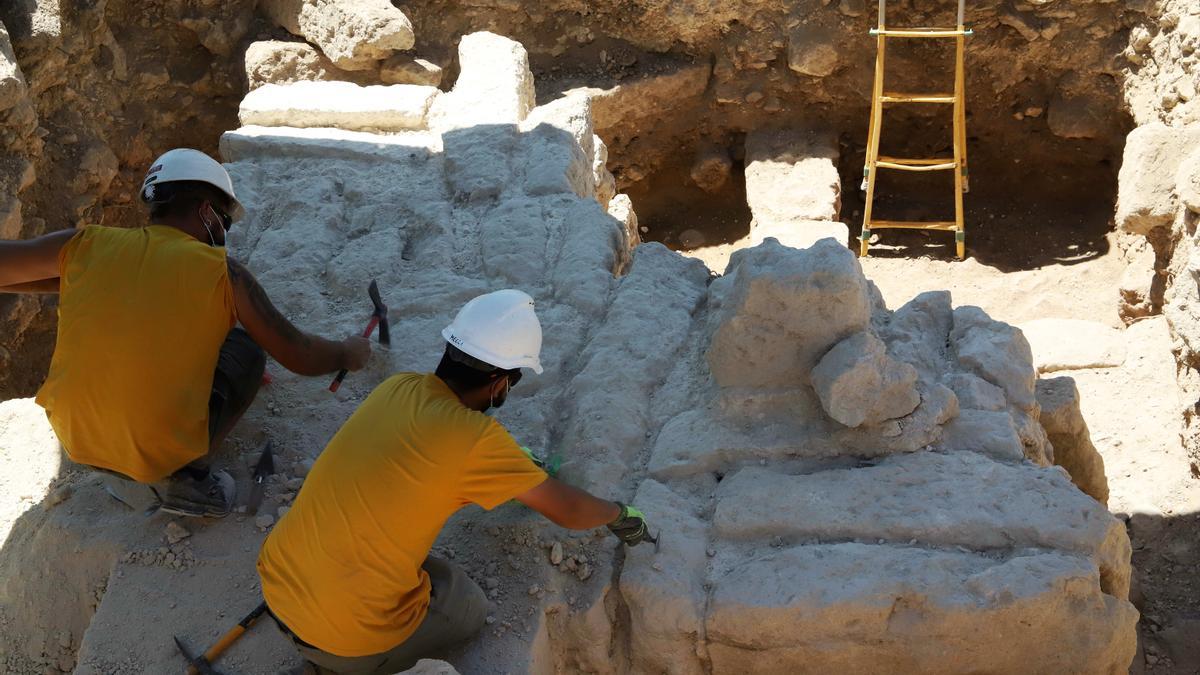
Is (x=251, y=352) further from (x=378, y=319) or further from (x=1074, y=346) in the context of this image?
(x=1074, y=346)

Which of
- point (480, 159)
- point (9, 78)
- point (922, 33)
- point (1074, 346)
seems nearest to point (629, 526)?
point (480, 159)

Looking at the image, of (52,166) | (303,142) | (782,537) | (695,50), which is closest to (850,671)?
(782,537)

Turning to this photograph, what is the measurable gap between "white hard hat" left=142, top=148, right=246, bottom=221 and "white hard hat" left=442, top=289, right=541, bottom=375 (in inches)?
43.3

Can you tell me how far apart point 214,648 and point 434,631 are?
2.04 ft

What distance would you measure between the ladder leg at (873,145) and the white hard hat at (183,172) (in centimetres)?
583

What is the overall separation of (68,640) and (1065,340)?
5485mm

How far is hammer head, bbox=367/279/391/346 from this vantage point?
4035 millimetres

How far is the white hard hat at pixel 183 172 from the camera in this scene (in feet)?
10.9

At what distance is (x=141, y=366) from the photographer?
3.12 m

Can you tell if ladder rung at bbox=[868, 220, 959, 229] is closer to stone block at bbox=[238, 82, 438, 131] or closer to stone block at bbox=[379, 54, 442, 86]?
stone block at bbox=[379, 54, 442, 86]

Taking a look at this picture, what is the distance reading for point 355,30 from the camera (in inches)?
279

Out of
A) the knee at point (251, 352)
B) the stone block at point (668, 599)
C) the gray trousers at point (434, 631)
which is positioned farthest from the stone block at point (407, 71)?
the gray trousers at point (434, 631)

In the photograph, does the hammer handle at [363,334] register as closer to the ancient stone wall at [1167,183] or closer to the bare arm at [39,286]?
the bare arm at [39,286]

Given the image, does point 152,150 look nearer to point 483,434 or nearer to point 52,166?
point 52,166
